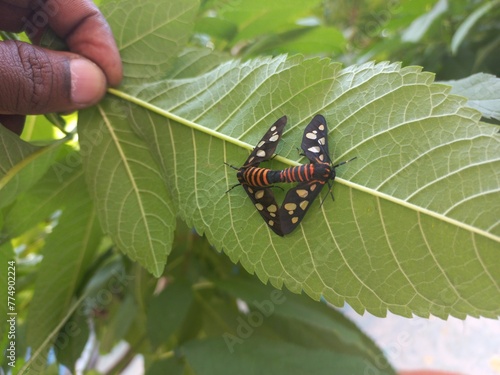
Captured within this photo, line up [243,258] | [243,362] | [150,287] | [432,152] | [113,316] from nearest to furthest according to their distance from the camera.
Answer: [432,152] < [243,258] < [243,362] < [150,287] < [113,316]

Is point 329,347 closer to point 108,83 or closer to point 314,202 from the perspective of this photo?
point 314,202

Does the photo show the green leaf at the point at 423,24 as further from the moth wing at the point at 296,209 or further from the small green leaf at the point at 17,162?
the small green leaf at the point at 17,162

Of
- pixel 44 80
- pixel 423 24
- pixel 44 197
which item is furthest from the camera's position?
pixel 423 24

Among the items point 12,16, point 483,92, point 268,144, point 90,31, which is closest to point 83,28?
point 90,31

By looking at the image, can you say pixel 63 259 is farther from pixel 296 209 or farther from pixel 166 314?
pixel 296 209

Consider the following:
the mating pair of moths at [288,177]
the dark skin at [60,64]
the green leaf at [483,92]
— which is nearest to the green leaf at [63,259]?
the dark skin at [60,64]

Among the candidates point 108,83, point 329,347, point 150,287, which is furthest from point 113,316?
point 108,83
